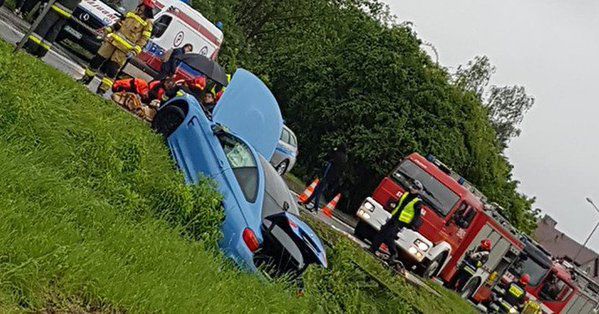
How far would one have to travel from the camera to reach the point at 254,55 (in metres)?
40.6

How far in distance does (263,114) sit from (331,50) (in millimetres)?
23612

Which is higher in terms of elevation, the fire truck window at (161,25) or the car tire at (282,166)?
the fire truck window at (161,25)

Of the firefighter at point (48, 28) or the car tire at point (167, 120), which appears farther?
the firefighter at point (48, 28)

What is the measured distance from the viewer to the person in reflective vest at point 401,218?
17969mm

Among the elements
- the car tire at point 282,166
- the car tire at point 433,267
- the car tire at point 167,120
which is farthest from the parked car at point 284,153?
the car tire at point 167,120

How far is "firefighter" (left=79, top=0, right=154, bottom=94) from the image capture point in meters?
14.2

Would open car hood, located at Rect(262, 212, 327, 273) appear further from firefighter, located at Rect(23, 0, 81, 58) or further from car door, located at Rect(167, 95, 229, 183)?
firefighter, located at Rect(23, 0, 81, 58)

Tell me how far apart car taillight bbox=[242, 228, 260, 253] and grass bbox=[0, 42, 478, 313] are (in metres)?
0.33

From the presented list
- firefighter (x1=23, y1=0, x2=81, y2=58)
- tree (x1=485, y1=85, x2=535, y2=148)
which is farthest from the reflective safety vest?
tree (x1=485, y1=85, x2=535, y2=148)

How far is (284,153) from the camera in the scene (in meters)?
21.3

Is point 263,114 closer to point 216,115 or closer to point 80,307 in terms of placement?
point 216,115

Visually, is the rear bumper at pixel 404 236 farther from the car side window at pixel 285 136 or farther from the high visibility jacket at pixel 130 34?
the high visibility jacket at pixel 130 34

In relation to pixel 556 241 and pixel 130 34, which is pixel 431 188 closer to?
pixel 130 34

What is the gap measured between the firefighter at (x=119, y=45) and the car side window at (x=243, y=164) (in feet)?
10.9
